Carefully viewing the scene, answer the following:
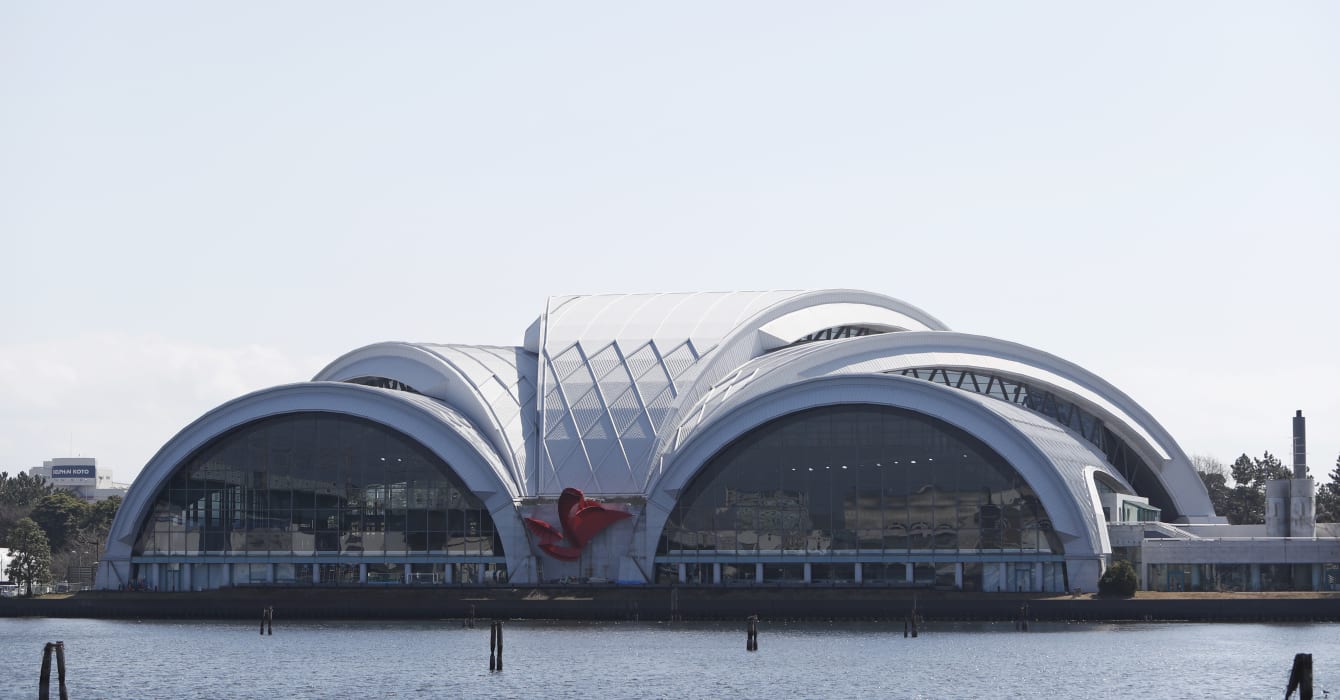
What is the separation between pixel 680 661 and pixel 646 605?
75.5ft

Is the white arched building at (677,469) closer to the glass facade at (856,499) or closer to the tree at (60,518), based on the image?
the glass facade at (856,499)

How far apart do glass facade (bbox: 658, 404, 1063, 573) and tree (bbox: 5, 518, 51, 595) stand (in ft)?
134

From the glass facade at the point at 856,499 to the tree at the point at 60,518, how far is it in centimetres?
7034

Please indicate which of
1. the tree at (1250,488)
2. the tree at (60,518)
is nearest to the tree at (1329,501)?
the tree at (1250,488)

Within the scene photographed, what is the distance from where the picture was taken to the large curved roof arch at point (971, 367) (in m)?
117

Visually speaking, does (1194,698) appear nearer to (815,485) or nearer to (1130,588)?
(1130,588)

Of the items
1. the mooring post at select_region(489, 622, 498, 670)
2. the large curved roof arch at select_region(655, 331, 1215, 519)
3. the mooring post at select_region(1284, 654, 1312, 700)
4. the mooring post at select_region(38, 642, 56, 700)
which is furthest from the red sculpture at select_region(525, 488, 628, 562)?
the mooring post at select_region(1284, 654, 1312, 700)

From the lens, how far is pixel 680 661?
83.5 m

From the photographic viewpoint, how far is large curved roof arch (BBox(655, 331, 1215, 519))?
385 feet

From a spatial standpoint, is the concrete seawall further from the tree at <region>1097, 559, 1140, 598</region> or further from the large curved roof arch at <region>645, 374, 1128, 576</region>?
the large curved roof arch at <region>645, 374, 1128, 576</region>

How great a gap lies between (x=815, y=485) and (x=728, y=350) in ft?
46.7

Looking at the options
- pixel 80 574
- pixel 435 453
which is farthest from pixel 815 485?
pixel 80 574

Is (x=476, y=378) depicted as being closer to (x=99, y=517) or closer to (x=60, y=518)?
(x=99, y=517)

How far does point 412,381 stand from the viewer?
12462cm
